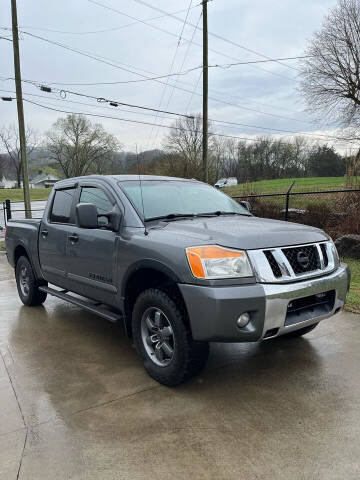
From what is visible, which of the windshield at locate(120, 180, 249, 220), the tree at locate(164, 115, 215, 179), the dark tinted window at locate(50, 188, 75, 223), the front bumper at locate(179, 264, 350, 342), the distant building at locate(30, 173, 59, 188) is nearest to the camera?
the front bumper at locate(179, 264, 350, 342)

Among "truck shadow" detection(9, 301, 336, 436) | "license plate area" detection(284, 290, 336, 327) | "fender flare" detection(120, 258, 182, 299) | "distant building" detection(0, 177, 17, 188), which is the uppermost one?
"distant building" detection(0, 177, 17, 188)

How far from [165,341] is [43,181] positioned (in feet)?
390

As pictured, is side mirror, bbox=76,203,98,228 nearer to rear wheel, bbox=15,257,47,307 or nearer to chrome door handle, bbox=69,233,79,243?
chrome door handle, bbox=69,233,79,243

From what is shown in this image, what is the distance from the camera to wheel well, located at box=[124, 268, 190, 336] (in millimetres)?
3113

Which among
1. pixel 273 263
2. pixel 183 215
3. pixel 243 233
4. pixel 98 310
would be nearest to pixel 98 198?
pixel 183 215

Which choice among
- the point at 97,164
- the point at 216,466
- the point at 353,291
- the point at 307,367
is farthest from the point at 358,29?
the point at 97,164

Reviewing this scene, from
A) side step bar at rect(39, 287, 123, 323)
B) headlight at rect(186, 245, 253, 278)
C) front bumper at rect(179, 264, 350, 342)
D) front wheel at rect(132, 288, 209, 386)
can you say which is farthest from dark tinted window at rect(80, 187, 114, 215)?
front bumper at rect(179, 264, 350, 342)

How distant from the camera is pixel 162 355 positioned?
3287 millimetres

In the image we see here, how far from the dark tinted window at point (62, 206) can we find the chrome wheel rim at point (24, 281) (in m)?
1.23

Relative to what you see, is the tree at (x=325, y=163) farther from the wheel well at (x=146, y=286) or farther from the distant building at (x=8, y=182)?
the distant building at (x=8, y=182)

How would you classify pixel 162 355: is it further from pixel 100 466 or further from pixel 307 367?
pixel 307 367

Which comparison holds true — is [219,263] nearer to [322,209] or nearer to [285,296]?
[285,296]

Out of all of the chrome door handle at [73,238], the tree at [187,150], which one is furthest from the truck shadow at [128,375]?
the tree at [187,150]

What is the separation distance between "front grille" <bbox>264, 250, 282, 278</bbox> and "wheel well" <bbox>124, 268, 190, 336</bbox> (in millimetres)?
735
